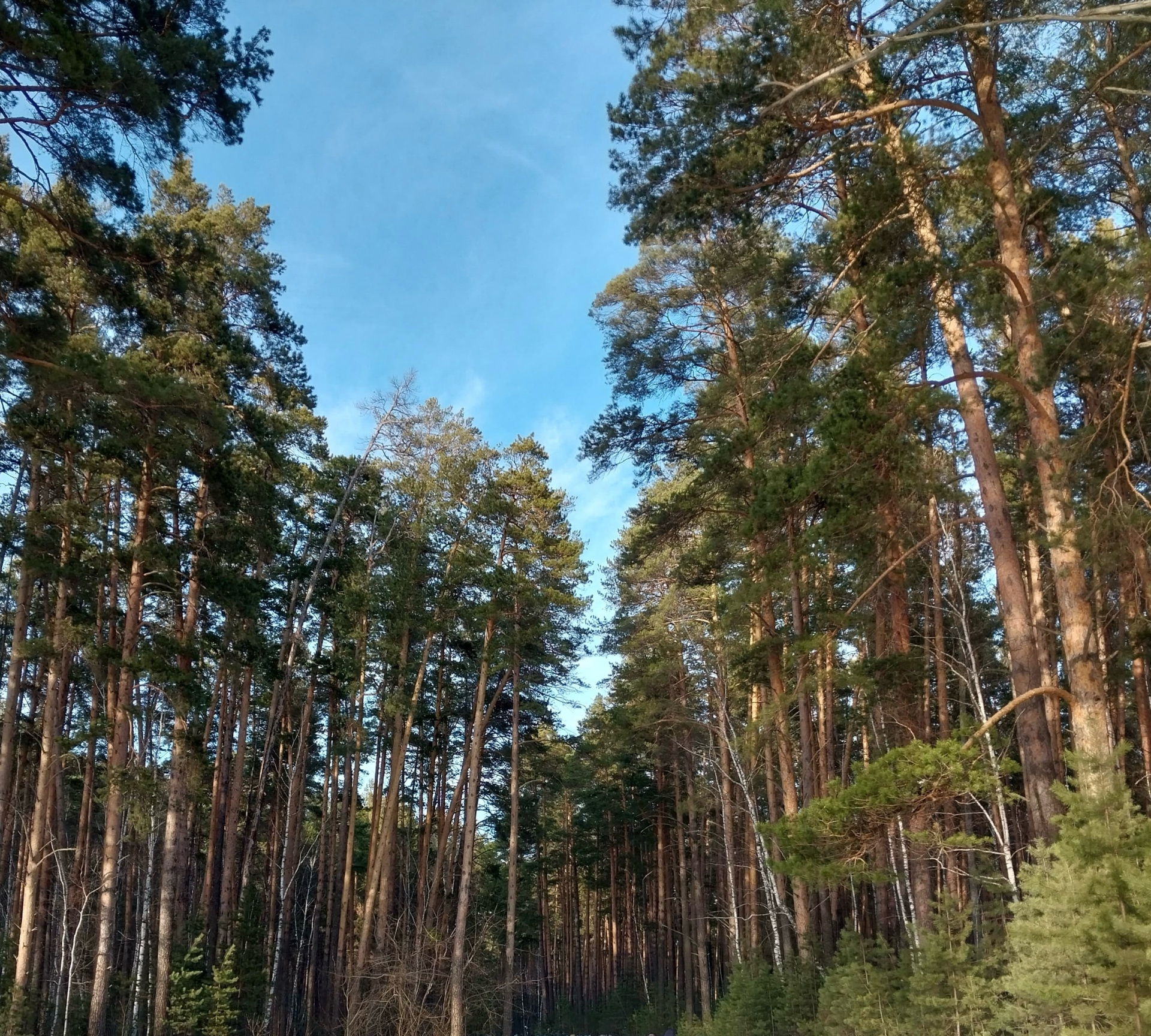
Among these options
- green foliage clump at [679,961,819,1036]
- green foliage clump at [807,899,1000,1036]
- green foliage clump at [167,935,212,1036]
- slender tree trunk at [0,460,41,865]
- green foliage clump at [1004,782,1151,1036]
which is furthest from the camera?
green foliage clump at [167,935,212,1036]

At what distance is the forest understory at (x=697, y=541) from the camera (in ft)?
23.9

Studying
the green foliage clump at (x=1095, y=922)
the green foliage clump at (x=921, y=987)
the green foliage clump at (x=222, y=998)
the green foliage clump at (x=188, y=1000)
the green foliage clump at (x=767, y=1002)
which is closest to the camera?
the green foliage clump at (x=1095, y=922)

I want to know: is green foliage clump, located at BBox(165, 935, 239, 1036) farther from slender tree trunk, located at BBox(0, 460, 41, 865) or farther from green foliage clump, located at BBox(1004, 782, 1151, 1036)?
green foliage clump, located at BBox(1004, 782, 1151, 1036)

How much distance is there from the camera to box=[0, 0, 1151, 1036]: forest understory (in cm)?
728

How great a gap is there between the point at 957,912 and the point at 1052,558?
12.2 ft

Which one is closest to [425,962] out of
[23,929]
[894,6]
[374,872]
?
[374,872]

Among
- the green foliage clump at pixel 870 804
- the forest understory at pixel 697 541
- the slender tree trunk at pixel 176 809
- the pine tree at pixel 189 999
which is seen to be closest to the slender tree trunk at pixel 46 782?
the forest understory at pixel 697 541

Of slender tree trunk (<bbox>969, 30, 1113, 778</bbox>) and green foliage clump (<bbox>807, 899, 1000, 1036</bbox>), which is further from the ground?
slender tree trunk (<bbox>969, 30, 1113, 778</bbox>)

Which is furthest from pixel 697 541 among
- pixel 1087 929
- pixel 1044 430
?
pixel 1087 929

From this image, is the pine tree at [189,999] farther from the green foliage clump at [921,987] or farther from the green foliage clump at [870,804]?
the green foliage clump at [870,804]

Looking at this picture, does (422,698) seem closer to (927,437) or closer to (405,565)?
(405,565)

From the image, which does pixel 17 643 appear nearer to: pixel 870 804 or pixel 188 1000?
pixel 188 1000

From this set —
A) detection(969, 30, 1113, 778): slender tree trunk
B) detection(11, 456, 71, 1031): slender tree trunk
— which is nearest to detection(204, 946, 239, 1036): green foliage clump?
detection(11, 456, 71, 1031): slender tree trunk

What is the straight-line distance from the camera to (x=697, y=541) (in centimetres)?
1630
